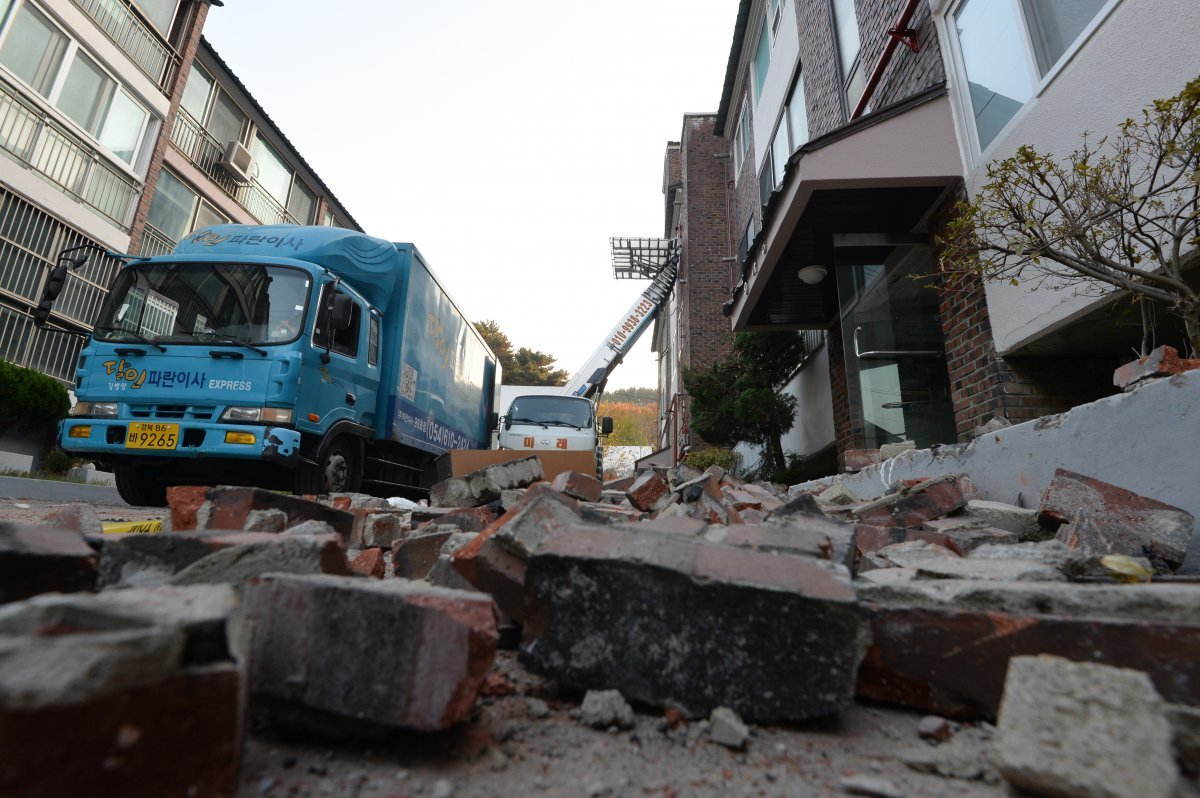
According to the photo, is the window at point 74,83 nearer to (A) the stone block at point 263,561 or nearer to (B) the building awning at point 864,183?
(B) the building awning at point 864,183

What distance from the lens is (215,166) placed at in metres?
14.5

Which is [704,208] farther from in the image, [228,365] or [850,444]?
[228,365]

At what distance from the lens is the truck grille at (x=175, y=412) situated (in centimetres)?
522

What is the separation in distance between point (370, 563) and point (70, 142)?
13119mm

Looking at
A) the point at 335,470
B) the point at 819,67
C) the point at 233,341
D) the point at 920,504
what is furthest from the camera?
the point at 819,67

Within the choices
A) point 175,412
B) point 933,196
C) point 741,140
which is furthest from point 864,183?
point 741,140

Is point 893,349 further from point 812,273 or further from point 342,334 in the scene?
point 342,334

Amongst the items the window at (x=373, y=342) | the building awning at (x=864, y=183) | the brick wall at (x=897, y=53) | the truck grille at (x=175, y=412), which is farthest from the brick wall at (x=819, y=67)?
the truck grille at (x=175, y=412)

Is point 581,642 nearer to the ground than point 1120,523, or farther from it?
nearer to the ground

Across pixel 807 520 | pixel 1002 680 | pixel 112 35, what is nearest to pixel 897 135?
pixel 807 520

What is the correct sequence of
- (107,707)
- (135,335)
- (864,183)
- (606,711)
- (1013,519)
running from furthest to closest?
(135,335)
(864,183)
(1013,519)
(606,711)
(107,707)

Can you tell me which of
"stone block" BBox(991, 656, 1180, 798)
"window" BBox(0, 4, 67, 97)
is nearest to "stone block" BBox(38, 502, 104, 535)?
"stone block" BBox(991, 656, 1180, 798)

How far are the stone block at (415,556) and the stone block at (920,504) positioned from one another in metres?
2.23

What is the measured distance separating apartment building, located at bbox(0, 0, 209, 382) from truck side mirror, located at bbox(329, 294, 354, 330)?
23.1 ft
